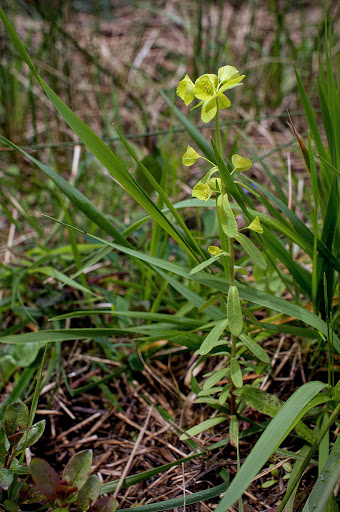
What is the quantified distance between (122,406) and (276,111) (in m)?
1.96

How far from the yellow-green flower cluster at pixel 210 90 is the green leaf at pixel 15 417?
0.73 meters

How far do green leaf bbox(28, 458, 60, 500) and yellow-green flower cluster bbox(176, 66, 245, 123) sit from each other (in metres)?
0.76

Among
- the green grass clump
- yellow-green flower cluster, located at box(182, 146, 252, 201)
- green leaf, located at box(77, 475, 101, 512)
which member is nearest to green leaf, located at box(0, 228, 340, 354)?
the green grass clump

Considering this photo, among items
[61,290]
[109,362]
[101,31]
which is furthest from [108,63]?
[109,362]

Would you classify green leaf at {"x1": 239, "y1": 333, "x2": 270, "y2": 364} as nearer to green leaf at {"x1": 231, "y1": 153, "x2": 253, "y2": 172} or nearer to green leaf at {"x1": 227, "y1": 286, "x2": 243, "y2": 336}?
green leaf at {"x1": 227, "y1": 286, "x2": 243, "y2": 336}

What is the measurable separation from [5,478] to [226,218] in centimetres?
68

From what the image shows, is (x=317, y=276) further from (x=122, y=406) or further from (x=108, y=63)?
(x=108, y=63)

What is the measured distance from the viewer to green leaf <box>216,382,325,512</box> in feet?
2.29

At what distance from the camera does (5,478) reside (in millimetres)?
881

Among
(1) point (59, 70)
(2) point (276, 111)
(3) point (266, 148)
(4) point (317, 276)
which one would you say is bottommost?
(4) point (317, 276)

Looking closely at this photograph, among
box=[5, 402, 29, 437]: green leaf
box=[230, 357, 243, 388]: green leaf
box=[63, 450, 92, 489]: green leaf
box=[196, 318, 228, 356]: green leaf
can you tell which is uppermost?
box=[196, 318, 228, 356]: green leaf

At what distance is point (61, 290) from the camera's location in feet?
4.98

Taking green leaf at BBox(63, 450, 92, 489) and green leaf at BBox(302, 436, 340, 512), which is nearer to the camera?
green leaf at BBox(302, 436, 340, 512)

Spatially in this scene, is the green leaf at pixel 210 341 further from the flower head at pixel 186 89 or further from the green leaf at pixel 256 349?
the flower head at pixel 186 89
